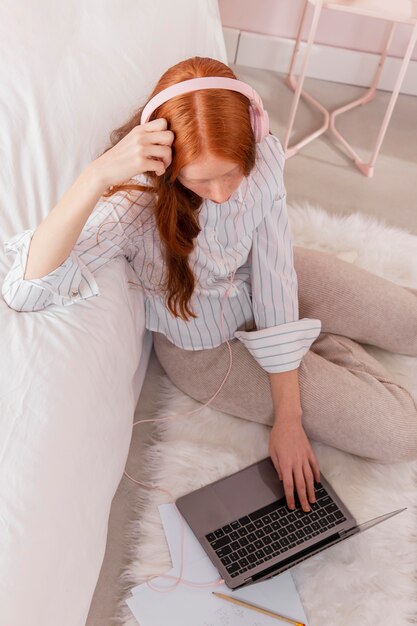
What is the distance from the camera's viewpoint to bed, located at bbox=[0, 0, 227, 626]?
35.7 inches

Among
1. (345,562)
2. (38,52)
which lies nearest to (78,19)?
(38,52)

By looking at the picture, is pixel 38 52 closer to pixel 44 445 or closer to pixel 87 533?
pixel 44 445

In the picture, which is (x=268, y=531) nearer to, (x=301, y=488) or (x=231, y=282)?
(x=301, y=488)

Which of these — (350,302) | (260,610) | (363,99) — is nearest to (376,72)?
(363,99)

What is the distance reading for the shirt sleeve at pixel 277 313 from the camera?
1.23 m

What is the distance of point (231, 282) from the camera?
4.14 feet

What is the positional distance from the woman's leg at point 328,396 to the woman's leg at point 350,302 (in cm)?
8

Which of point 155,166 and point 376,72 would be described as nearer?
point 155,166

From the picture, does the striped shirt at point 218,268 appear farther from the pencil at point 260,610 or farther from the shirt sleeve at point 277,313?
the pencil at point 260,610

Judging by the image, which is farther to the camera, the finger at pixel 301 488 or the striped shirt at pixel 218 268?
the finger at pixel 301 488

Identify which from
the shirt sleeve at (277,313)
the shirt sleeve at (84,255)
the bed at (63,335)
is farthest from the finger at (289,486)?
the shirt sleeve at (84,255)

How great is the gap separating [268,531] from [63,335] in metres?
0.57

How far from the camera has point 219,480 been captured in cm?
133

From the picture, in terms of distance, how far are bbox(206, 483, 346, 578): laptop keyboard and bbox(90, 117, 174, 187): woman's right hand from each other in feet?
2.38
